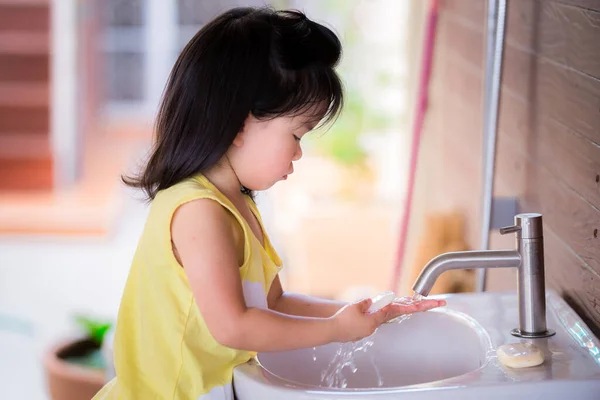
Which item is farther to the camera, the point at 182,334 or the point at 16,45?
the point at 16,45

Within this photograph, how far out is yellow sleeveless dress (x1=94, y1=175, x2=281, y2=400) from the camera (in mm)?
1029

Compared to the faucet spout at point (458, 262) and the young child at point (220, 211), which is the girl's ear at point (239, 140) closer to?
the young child at point (220, 211)

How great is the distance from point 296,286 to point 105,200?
177 centimetres

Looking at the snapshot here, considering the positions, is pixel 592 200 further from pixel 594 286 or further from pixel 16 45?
pixel 16 45

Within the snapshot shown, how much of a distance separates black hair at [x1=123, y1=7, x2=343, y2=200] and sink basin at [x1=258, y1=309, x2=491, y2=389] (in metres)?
0.31

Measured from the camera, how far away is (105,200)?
4.64 m

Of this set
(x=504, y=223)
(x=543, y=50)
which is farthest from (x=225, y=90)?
(x=504, y=223)

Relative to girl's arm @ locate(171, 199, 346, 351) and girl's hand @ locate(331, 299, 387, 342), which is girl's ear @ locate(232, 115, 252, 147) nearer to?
girl's arm @ locate(171, 199, 346, 351)

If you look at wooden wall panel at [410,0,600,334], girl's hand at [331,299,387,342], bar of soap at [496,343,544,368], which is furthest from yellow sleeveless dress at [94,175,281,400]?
wooden wall panel at [410,0,600,334]

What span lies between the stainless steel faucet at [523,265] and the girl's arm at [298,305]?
0.63 ft

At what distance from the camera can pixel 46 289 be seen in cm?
365

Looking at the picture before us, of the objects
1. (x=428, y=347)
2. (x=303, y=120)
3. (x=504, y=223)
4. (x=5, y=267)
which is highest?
(x=303, y=120)

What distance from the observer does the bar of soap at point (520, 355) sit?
991 mm

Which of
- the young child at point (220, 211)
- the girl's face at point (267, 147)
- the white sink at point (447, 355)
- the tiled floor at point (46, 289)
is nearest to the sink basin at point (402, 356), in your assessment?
the white sink at point (447, 355)
